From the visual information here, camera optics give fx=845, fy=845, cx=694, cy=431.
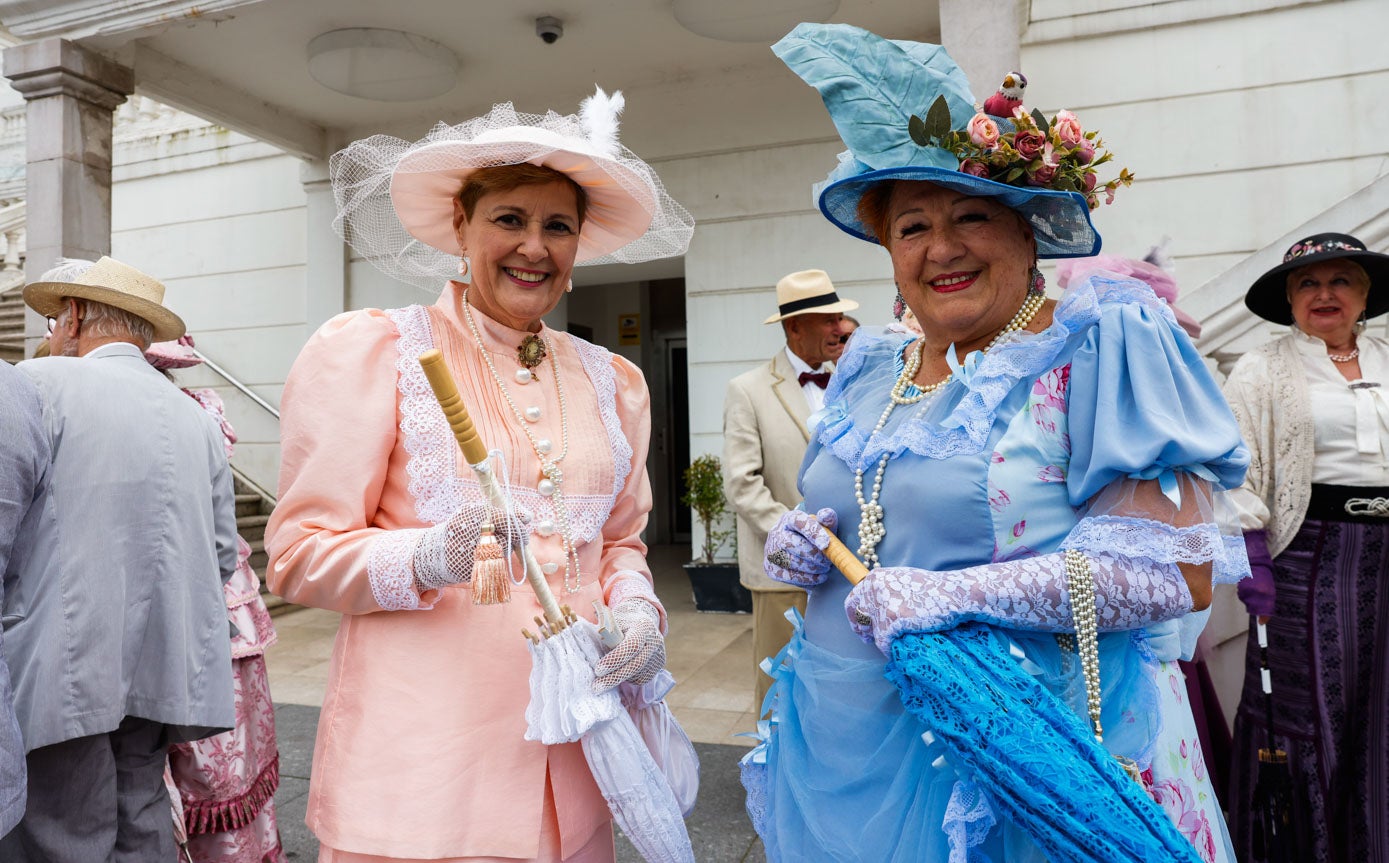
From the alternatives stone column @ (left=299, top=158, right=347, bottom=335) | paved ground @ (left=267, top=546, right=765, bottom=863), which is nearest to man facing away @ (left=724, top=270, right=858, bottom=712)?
paved ground @ (left=267, top=546, right=765, bottom=863)

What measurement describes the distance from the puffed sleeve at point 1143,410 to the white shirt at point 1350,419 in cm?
197

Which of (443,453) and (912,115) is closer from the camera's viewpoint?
(912,115)

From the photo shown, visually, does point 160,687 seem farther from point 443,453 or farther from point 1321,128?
point 1321,128

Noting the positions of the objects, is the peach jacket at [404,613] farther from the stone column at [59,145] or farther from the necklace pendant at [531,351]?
the stone column at [59,145]

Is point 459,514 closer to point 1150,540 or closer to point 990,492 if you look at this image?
point 990,492

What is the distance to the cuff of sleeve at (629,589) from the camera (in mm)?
1762

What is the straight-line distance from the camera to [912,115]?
1.46m

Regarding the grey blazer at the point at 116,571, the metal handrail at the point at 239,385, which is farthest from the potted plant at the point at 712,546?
the grey blazer at the point at 116,571

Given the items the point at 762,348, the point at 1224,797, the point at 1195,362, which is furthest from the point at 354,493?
the point at 762,348

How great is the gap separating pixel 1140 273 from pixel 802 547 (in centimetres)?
214

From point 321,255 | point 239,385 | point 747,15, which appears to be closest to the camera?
point 747,15

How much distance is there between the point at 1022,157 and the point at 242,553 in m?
3.01

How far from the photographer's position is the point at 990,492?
53.8 inches

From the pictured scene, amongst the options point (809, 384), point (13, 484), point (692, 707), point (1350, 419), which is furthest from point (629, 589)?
point (692, 707)
